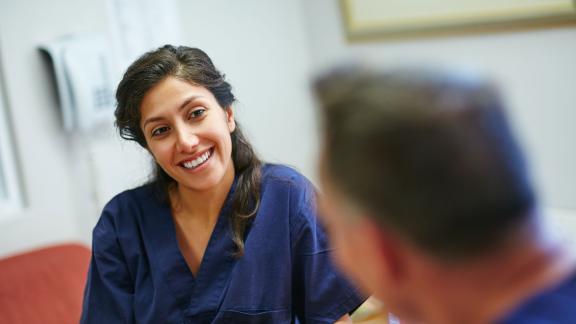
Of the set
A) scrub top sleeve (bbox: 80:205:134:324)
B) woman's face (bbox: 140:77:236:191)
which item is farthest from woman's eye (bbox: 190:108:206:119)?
scrub top sleeve (bbox: 80:205:134:324)

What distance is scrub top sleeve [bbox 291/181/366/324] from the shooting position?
1.42 m

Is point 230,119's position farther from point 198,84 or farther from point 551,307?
point 551,307

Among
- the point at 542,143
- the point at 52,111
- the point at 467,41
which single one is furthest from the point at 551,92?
the point at 52,111

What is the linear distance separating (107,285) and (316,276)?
18.7 inches

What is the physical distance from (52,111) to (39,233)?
407 millimetres

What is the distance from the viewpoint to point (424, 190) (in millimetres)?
534

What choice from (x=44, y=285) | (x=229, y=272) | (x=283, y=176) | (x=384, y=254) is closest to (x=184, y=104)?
(x=283, y=176)

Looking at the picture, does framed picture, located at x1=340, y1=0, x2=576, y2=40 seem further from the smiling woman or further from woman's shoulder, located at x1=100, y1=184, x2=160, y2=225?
woman's shoulder, located at x1=100, y1=184, x2=160, y2=225

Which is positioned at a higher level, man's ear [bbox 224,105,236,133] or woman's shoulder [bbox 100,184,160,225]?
man's ear [bbox 224,105,236,133]

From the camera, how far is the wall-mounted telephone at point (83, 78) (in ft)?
7.02

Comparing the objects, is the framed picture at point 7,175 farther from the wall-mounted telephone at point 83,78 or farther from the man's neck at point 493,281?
the man's neck at point 493,281

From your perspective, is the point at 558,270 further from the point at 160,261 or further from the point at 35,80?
the point at 35,80

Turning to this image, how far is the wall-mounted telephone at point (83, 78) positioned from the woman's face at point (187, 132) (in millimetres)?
773

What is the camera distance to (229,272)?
146 cm
